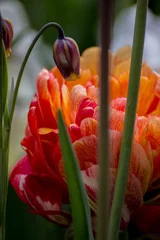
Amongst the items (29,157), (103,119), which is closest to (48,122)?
(29,157)

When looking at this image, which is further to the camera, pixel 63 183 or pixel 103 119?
pixel 63 183

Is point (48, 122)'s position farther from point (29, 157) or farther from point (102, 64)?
point (102, 64)

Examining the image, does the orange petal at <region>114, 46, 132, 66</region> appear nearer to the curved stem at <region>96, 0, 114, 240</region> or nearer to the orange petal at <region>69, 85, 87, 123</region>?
the orange petal at <region>69, 85, 87, 123</region>

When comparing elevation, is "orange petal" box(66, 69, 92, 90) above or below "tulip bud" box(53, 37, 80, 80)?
below

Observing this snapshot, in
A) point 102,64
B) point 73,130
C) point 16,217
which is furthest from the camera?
point 16,217

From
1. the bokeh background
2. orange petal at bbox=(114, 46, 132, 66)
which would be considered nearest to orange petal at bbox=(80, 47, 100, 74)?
orange petal at bbox=(114, 46, 132, 66)

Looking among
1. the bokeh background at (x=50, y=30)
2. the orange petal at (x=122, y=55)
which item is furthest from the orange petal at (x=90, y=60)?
the bokeh background at (x=50, y=30)
